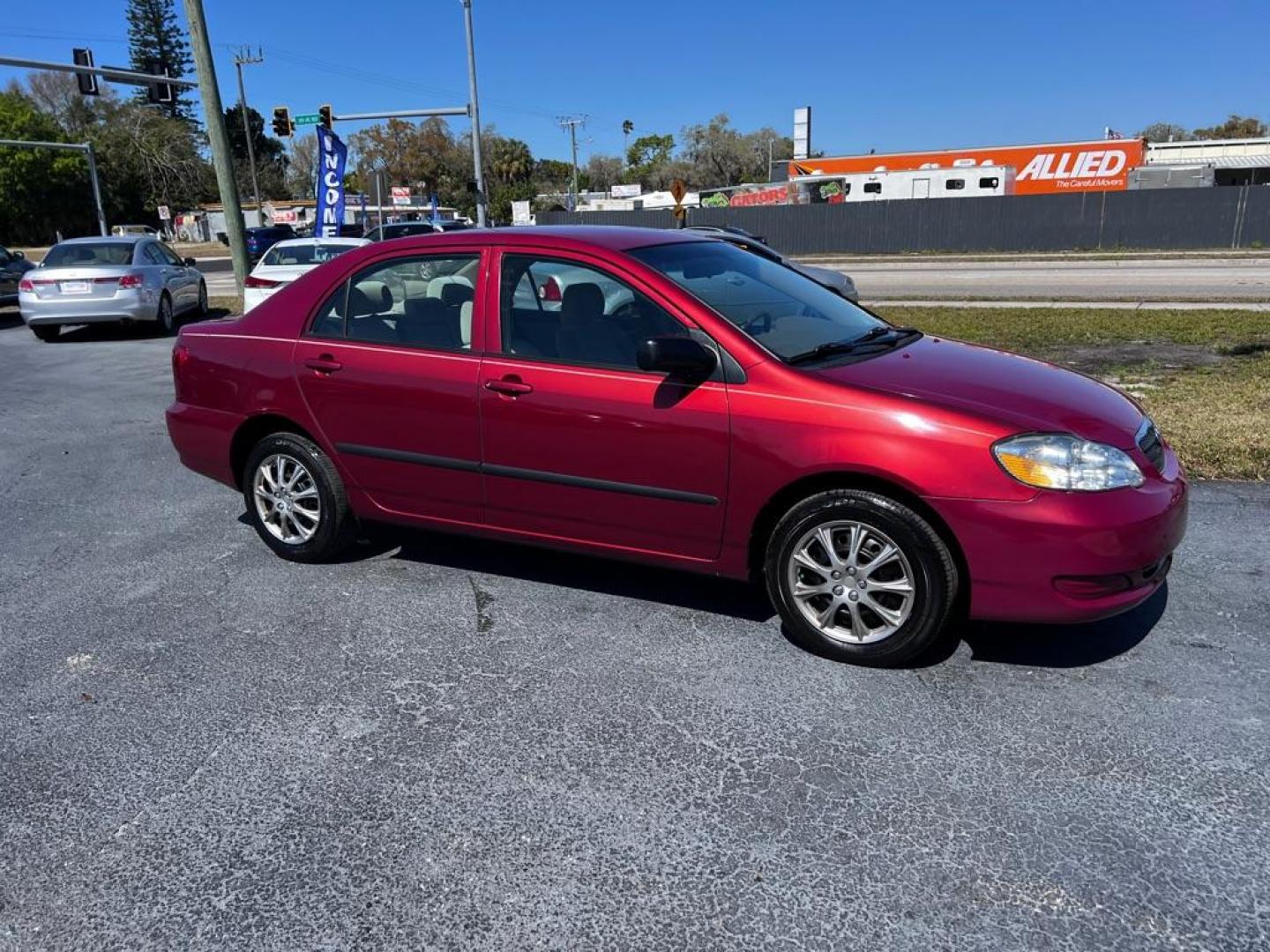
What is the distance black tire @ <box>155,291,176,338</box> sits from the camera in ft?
48.2

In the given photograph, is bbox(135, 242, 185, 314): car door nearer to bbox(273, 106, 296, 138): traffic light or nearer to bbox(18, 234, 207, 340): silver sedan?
bbox(18, 234, 207, 340): silver sedan

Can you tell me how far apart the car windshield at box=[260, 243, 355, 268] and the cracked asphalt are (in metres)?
10.00

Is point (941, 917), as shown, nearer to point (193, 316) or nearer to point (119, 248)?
point (119, 248)

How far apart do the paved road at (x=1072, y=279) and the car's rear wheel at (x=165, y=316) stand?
38.0ft

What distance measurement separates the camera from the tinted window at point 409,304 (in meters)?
4.41

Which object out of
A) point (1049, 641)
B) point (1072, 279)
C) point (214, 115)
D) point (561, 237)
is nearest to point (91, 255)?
point (214, 115)

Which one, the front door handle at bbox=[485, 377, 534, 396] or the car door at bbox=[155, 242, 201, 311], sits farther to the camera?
the car door at bbox=[155, 242, 201, 311]

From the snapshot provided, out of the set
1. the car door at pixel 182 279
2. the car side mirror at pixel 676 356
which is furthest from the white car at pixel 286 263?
the car side mirror at pixel 676 356

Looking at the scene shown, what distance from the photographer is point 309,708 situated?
139 inches

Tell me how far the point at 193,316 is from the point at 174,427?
12538mm

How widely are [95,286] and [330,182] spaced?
392 inches

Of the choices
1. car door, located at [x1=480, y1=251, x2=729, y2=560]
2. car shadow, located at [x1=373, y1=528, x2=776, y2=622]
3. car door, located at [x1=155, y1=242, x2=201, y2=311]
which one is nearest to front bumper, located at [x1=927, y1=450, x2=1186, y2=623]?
car door, located at [x1=480, y1=251, x2=729, y2=560]

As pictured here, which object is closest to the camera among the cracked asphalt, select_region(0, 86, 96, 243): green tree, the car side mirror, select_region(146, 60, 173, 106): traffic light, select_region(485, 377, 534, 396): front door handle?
the cracked asphalt

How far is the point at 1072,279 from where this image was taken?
69.7 feet
